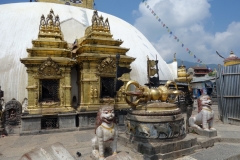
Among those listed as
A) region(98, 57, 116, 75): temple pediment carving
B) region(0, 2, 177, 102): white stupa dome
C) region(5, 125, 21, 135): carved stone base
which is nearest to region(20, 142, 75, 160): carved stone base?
region(5, 125, 21, 135): carved stone base

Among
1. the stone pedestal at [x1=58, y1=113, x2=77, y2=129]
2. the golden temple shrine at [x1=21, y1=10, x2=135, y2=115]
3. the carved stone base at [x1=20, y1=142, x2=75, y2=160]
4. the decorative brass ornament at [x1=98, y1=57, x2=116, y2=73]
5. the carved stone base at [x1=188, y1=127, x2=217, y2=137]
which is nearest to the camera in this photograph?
the carved stone base at [x1=20, y1=142, x2=75, y2=160]

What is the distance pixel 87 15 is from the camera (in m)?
18.1

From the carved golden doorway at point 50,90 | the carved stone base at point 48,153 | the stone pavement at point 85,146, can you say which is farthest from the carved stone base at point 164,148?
the carved golden doorway at point 50,90

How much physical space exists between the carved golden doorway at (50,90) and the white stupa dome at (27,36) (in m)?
2.44

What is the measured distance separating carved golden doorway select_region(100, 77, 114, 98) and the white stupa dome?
4.06 m

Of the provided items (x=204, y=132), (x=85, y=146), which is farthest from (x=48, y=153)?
(x=204, y=132)

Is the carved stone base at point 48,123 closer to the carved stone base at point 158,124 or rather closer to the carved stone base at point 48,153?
the carved stone base at point 158,124

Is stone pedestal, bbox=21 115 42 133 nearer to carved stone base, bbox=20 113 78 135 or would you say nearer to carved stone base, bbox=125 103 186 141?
carved stone base, bbox=20 113 78 135

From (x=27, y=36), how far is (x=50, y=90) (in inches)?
228

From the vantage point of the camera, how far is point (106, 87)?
11539 millimetres

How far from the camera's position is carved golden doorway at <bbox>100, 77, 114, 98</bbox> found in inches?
452

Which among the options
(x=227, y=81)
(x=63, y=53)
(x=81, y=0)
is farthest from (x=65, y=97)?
(x=81, y=0)

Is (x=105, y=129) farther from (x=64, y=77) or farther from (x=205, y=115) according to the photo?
(x=64, y=77)

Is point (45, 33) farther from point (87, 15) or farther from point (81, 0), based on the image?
point (81, 0)
